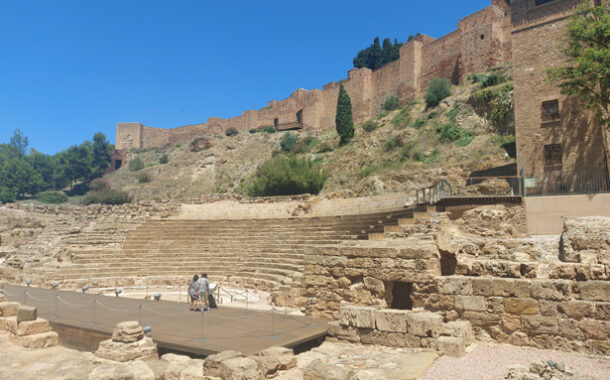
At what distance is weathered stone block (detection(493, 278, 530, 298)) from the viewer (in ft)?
17.4

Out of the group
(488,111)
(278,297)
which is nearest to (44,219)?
(278,297)

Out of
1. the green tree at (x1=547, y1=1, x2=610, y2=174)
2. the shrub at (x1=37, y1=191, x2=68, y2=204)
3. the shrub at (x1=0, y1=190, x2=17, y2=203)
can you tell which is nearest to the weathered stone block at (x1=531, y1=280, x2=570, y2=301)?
the green tree at (x1=547, y1=1, x2=610, y2=174)

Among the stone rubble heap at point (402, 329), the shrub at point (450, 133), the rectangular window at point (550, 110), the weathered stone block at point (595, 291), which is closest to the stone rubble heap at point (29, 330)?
the stone rubble heap at point (402, 329)

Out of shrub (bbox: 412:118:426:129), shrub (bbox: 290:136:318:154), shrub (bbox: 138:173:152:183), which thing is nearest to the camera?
shrub (bbox: 412:118:426:129)

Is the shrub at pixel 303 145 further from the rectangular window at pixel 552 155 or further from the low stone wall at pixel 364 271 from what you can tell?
the low stone wall at pixel 364 271

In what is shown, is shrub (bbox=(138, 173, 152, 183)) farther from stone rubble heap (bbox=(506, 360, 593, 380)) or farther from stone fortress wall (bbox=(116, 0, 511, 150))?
stone rubble heap (bbox=(506, 360, 593, 380))

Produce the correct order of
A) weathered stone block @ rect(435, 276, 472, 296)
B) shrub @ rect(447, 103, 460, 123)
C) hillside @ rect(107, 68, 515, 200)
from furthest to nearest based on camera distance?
shrub @ rect(447, 103, 460, 123)
hillside @ rect(107, 68, 515, 200)
weathered stone block @ rect(435, 276, 472, 296)

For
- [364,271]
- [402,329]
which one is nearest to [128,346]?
[364,271]

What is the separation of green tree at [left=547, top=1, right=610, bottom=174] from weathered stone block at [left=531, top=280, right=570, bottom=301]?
11.3 m

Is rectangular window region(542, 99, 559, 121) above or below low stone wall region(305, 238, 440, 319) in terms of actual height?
above

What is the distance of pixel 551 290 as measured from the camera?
16.8 ft

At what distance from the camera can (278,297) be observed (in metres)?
10.8

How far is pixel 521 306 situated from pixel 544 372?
4.62 feet

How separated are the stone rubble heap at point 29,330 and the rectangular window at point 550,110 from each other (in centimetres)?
1775
